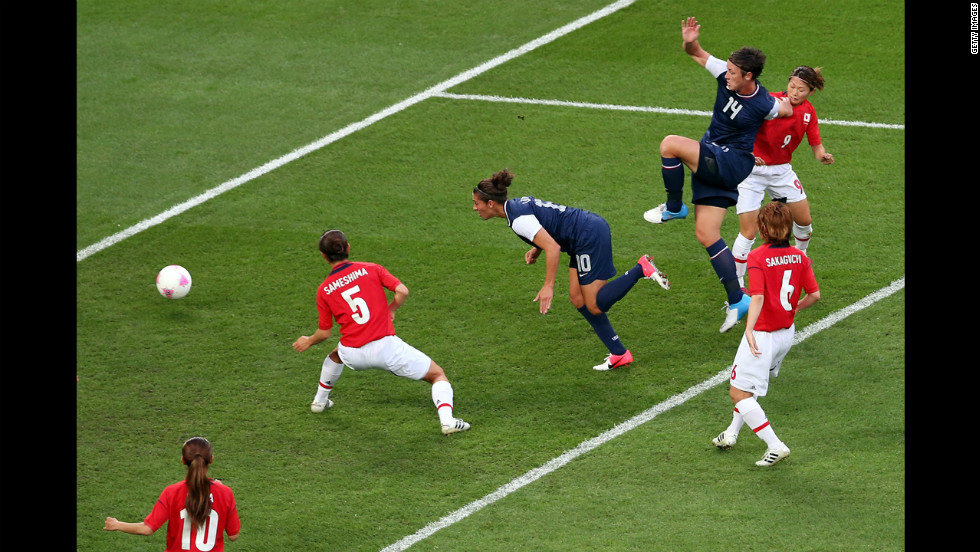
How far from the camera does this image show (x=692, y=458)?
28.3 feet

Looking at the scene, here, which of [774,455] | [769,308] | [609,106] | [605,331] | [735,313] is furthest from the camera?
[609,106]

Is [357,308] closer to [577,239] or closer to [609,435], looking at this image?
[577,239]

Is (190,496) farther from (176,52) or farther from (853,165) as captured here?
(176,52)

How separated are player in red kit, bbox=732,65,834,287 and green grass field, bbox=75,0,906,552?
26.3 inches

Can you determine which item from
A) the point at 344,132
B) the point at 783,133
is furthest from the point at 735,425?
the point at 344,132

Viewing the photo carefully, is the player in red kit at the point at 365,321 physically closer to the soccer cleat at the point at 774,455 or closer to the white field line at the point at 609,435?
the white field line at the point at 609,435

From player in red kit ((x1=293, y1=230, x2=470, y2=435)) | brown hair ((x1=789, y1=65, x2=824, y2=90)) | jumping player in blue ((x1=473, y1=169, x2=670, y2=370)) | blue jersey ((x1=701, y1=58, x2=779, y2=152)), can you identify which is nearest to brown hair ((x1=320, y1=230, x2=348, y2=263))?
player in red kit ((x1=293, y1=230, x2=470, y2=435))

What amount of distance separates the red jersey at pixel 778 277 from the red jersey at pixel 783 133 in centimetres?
233

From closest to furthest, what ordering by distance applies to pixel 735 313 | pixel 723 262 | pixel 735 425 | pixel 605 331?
pixel 735 425, pixel 605 331, pixel 723 262, pixel 735 313

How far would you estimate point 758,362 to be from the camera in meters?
8.15

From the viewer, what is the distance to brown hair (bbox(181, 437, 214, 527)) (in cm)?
666

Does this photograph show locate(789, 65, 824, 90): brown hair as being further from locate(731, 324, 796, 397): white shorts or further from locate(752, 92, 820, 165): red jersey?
locate(731, 324, 796, 397): white shorts

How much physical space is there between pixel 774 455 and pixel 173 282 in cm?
566

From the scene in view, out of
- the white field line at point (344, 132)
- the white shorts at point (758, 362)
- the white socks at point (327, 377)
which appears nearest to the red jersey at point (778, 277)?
the white shorts at point (758, 362)
